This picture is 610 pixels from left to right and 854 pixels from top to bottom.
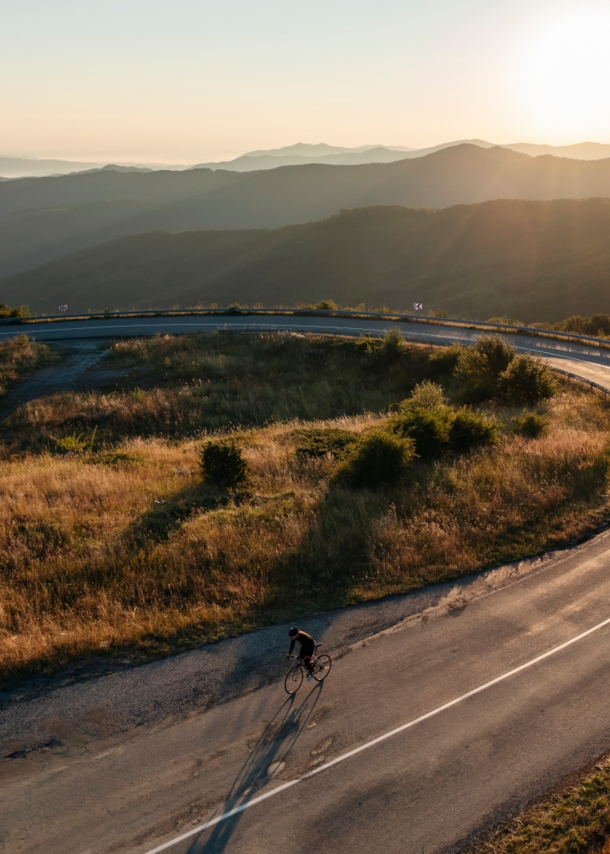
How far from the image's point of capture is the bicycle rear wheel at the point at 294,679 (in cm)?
971

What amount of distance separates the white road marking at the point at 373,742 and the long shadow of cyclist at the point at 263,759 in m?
0.08

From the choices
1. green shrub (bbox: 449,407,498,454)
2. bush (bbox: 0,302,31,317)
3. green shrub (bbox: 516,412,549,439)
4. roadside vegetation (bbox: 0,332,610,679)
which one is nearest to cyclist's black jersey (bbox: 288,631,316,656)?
roadside vegetation (bbox: 0,332,610,679)

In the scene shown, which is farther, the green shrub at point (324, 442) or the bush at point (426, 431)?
the green shrub at point (324, 442)

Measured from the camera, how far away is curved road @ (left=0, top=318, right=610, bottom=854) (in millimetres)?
7348

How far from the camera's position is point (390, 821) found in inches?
294

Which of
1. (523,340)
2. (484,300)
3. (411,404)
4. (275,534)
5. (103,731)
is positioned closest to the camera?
(103,731)

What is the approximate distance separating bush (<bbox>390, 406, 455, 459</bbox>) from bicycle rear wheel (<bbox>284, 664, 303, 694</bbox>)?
1078cm

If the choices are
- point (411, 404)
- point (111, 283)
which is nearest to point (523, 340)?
point (411, 404)

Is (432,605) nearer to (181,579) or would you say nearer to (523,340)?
(181,579)

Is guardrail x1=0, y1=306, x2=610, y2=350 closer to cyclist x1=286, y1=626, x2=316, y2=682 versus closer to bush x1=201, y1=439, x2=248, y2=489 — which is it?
bush x1=201, y1=439, x2=248, y2=489

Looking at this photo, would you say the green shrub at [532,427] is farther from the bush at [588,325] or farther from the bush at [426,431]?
the bush at [588,325]

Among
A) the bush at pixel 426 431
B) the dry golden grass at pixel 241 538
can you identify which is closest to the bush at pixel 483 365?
the dry golden grass at pixel 241 538

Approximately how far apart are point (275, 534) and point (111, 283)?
532ft

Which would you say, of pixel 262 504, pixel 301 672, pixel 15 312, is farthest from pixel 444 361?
pixel 15 312
